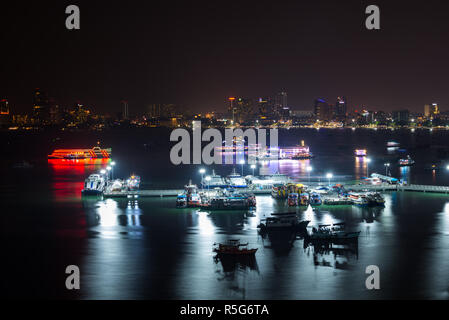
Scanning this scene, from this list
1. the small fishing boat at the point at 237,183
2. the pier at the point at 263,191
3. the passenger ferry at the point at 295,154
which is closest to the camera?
the pier at the point at 263,191

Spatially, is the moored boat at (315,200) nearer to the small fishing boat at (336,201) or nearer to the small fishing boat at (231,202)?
the small fishing boat at (336,201)

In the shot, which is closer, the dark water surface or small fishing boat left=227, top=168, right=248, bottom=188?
the dark water surface

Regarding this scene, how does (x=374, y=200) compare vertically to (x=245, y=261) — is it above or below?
above

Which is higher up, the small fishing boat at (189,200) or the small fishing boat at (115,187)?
the small fishing boat at (115,187)

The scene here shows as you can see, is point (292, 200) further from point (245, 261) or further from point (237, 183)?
point (245, 261)

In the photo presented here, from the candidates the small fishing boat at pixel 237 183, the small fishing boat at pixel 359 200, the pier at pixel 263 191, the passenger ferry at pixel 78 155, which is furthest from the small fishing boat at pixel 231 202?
the passenger ferry at pixel 78 155

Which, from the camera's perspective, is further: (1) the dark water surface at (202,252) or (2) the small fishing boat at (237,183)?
(2) the small fishing boat at (237,183)

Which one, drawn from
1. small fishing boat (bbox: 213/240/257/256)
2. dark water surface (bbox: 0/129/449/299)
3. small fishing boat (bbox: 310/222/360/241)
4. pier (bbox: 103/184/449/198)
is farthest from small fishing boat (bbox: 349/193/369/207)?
small fishing boat (bbox: 213/240/257/256)

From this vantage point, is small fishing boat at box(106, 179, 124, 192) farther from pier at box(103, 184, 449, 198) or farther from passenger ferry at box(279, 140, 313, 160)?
passenger ferry at box(279, 140, 313, 160)

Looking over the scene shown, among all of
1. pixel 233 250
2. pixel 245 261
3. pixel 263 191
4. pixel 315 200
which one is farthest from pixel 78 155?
pixel 245 261

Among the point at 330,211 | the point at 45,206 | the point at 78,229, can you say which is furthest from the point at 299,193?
the point at 45,206
